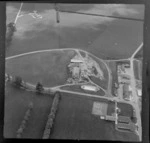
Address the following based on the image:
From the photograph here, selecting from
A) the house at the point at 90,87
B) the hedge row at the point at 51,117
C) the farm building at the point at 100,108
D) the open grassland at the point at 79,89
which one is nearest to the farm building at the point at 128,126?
the farm building at the point at 100,108

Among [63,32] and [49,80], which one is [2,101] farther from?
[63,32]

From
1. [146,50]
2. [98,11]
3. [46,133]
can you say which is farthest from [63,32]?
[46,133]

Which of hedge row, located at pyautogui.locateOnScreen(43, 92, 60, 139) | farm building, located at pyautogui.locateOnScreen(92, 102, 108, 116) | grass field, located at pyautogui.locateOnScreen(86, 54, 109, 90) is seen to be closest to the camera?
hedge row, located at pyautogui.locateOnScreen(43, 92, 60, 139)

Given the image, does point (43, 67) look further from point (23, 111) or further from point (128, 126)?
point (128, 126)

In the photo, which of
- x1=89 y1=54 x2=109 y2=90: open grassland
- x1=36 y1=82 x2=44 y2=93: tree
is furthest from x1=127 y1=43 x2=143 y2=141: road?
x1=36 y1=82 x2=44 y2=93: tree

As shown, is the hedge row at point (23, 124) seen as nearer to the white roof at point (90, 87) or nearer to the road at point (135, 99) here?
the white roof at point (90, 87)

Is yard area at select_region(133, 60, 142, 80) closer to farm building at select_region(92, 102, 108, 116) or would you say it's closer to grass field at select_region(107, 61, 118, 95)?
grass field at select_region(107, 61, 118, 95)

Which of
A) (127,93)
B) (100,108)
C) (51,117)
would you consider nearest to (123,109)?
(127,93)
